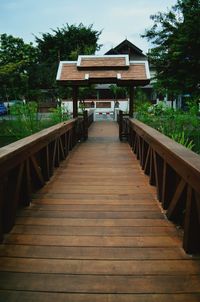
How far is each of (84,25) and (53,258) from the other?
39802 millimetres

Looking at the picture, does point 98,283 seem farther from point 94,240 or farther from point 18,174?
point 18,174

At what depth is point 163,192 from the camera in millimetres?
3949

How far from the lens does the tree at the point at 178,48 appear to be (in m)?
15.3

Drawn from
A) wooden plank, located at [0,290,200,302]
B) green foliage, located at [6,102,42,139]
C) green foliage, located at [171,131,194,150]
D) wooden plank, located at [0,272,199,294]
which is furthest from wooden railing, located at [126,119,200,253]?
green foliage, located at [6,102,42,139]

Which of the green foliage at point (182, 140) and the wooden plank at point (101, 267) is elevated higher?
the green foliage at point (182, 140)

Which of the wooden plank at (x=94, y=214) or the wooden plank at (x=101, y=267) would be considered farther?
the wooden plank at (x=94, y=214)

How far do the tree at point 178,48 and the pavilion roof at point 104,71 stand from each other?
16.7 ft

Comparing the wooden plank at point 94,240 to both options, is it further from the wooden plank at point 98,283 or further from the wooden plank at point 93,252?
the wooden plank at point 98,283

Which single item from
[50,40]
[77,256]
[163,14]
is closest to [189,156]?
[77,256]

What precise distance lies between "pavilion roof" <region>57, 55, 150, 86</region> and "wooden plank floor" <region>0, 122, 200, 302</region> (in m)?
6.00

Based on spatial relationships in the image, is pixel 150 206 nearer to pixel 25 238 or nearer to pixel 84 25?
pixel 25 238

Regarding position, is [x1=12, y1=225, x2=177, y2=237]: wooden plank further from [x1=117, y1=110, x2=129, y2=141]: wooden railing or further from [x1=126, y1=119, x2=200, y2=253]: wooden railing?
[x1=117, y1=110, x2=129, y2=141]: wooden railing

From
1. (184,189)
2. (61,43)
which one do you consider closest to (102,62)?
(184,189)

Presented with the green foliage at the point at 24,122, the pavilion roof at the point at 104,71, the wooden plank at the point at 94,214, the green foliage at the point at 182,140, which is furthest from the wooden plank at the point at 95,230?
the green foliage at the point at 24,122
